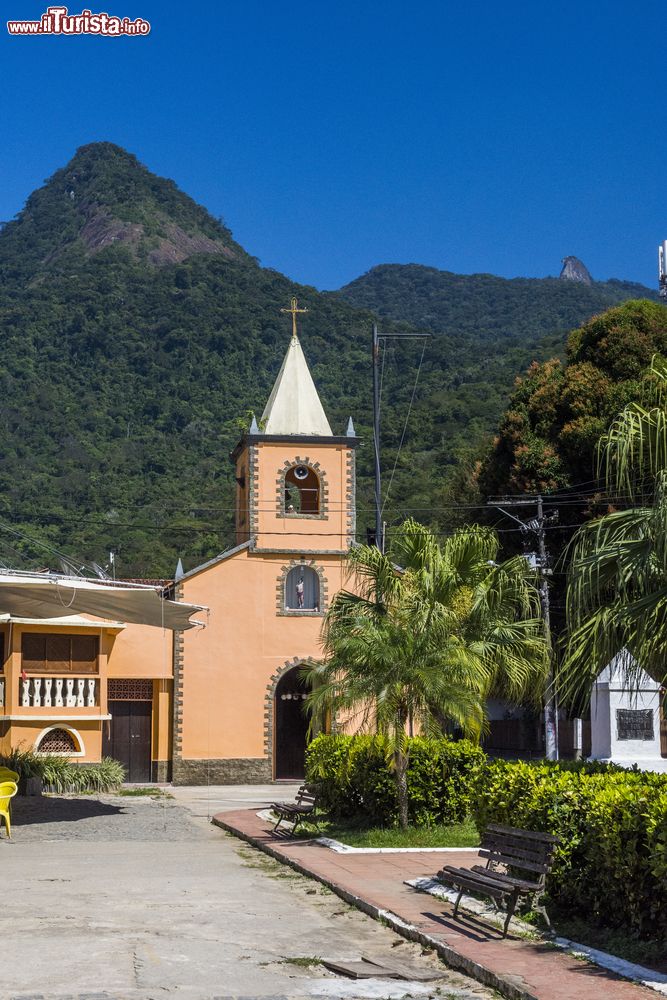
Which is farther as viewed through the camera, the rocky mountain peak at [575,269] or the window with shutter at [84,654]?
the rocky mountain peak at [575,269]

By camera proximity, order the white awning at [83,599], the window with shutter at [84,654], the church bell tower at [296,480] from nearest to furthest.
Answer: the white awning at [83,599], the window with shutter at [84,654], the church bell tower at [296,480]

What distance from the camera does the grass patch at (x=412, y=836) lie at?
16438 mm

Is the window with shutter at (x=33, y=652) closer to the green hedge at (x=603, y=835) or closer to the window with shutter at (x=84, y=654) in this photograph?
the window with shutter at (x=84, y=654)

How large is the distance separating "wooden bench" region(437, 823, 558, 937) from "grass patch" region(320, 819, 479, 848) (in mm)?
4677

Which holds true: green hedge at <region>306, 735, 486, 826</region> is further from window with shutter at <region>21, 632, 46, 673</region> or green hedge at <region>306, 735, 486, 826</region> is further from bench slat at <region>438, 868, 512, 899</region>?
window with shutter at <region>21, 632, 46, 673</region>

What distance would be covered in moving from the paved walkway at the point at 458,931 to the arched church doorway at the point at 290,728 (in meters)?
16.5

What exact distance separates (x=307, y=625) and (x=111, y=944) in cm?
2363

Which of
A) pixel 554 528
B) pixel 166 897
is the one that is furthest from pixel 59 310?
pixel 166 897

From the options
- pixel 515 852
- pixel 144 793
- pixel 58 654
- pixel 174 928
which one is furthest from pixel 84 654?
pixel 515 852

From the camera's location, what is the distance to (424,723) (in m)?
17.4

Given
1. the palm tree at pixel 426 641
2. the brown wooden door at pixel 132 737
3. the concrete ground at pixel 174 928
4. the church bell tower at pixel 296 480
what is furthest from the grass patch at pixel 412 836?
the church bell tower at pixel 296 480

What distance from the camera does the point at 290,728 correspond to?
111 ft

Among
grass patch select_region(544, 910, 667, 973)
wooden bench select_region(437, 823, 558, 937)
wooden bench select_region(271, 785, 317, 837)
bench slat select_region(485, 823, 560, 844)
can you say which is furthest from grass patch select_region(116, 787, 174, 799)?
grass patch select_region(544, 910, 667, 973)

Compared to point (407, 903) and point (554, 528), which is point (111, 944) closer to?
point (407, 903)
